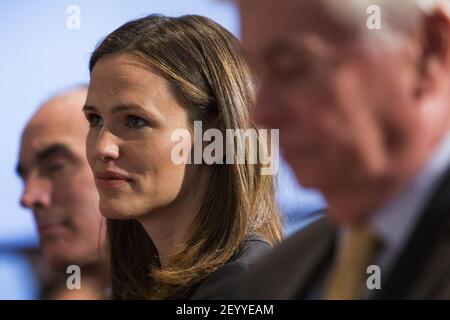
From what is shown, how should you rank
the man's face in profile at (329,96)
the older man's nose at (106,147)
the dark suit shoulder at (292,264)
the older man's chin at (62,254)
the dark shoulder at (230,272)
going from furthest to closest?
the older man's chin at (62,254), the older man's nose at (106,147), the dark shoulder at (230,272), the dark suit shoulder at (292,264), the man's face in profile at (329,96)

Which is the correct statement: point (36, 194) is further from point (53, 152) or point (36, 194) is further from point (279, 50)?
point (279, 50)

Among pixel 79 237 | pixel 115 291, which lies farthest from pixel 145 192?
pixel 79 237

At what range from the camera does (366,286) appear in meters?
1.09

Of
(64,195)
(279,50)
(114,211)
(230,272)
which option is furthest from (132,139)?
(279,50)

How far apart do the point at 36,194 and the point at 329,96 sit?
1.91 m

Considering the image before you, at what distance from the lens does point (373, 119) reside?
1.04 meters

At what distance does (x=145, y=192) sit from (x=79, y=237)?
2.29 ft

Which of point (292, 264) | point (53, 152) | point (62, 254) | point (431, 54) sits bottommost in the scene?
point (62, 254)

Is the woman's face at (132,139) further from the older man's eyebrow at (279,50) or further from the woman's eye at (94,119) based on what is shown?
the older man's eyebrow at (279,50)

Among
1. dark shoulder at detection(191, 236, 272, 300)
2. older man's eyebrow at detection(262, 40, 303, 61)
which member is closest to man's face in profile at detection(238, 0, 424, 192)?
older man's eyebrow at detection(262, 40, 303, 61)

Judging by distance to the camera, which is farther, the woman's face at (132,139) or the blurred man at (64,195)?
the blurred man at (64,195)

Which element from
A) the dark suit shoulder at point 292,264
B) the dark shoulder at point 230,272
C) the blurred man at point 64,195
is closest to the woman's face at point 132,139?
the dark shoulder at point 230,272

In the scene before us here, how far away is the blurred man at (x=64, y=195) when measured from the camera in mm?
2787
